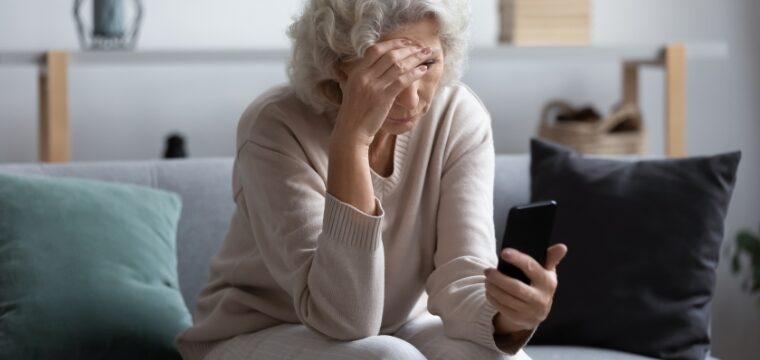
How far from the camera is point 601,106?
11.9 ft

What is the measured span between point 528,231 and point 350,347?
314 mm

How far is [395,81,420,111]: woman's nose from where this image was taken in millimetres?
1703

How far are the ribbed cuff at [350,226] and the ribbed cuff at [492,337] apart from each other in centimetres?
19

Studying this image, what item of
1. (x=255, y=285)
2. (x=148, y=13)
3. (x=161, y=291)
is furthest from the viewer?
(x=148, y=13)

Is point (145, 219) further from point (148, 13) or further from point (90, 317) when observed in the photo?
point (148, 13)

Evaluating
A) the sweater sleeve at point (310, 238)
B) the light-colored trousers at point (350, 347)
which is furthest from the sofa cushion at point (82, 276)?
the sweater sleeve at point (310, 238)

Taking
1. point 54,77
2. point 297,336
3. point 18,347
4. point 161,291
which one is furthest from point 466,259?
point 54,77

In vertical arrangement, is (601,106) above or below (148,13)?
below

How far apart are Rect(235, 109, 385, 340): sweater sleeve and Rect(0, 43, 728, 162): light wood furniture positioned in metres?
1.20

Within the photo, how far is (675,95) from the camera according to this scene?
315 centimetres

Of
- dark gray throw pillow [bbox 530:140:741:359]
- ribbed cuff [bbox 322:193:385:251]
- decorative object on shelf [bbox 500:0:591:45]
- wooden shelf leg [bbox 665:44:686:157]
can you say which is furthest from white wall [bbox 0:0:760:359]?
ribbed cuff [bbox 322:193:385:251]

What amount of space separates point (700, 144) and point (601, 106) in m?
0.37

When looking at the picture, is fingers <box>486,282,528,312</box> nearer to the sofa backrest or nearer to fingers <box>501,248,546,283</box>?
fingers <box>501,248,546,283</box>

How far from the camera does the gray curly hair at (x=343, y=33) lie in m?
1.68
